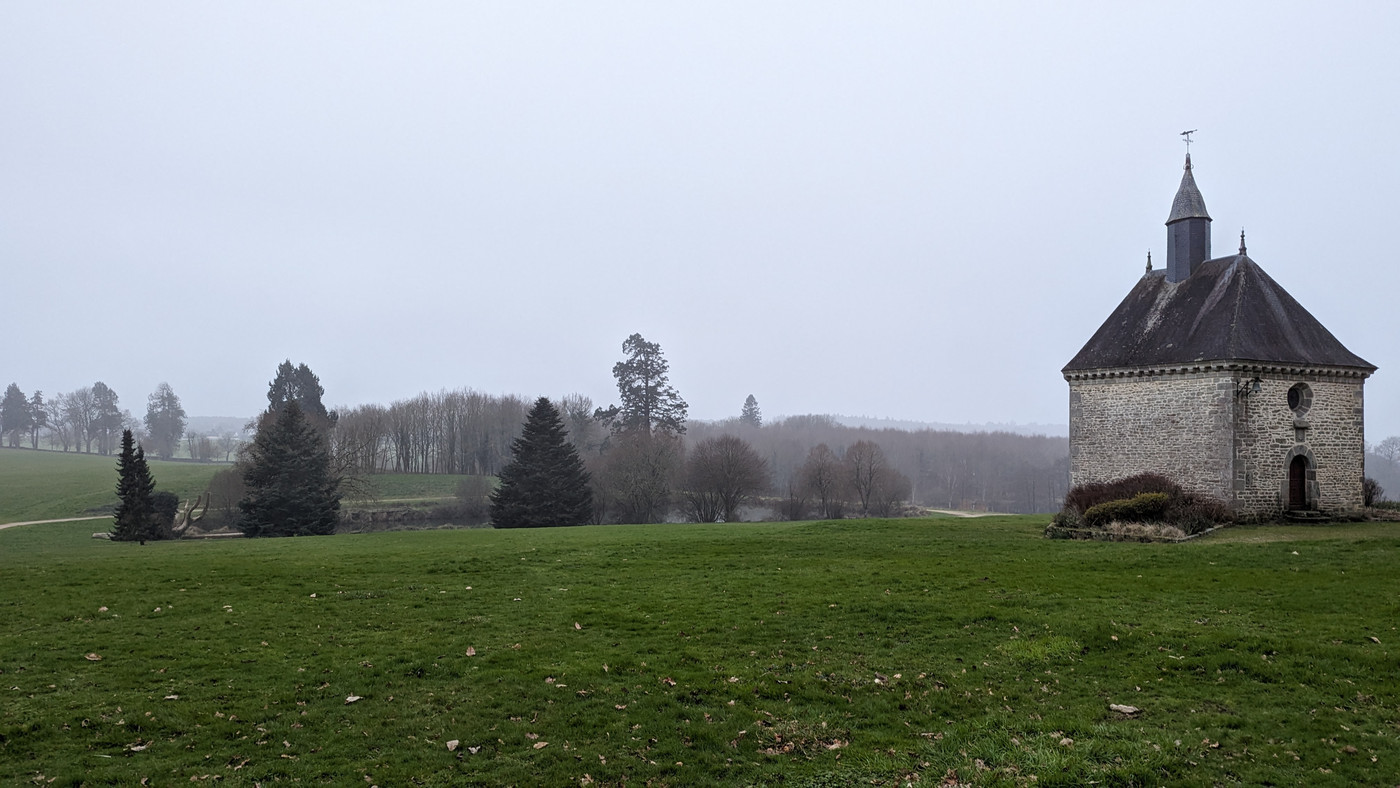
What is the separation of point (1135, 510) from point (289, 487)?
34461mm

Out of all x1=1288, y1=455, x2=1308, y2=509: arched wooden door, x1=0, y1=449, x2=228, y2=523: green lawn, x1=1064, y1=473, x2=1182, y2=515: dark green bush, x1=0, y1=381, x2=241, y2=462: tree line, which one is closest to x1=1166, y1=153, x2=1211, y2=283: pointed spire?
x1=1288, y1=455, x2=1308, y2=509: arched wooden door

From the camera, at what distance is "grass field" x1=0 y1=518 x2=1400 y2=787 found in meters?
6.68

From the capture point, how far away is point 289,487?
3612 cm

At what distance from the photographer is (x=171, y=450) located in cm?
10094

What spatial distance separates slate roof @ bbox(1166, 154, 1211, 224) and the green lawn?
57430 mm

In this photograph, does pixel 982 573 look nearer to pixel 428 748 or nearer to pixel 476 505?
pixel 428 748

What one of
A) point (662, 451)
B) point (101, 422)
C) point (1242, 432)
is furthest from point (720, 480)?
point (101, 422)

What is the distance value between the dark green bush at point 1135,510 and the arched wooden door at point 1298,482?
6246 mm

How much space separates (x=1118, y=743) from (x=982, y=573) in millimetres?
8305

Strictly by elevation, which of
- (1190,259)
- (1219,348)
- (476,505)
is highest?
(1190,259)

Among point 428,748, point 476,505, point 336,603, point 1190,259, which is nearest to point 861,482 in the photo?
point 476,505

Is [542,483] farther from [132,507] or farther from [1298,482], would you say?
[1298,482]

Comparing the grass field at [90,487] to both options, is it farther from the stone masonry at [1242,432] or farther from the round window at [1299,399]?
the round window at [1299,399]

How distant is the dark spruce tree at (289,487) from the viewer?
116ft
